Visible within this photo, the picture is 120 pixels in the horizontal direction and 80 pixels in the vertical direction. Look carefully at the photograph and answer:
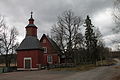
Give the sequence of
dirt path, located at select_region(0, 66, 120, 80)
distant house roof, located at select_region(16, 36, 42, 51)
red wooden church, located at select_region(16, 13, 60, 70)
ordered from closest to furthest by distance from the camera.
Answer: dirt path, located at select_region(0, 66, 120, 80) < red wooden church, located at select_region(16, 13, 60, 70) < distant house roof, located at select_region(16, 36, 42, 51)

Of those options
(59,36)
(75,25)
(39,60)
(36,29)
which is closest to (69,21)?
(75,25)

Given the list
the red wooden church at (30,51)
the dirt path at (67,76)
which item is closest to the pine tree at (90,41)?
the red wooden church at (30,51)

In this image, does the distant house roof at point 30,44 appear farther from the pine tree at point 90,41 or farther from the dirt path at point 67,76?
the pine tree at point 90,41

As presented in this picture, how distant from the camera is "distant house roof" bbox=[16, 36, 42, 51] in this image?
3977 cm

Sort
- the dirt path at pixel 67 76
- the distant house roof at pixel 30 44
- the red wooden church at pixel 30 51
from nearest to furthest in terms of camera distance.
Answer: the dirt path at pixel 67 76 < the red wooden church at pixel 30 51 < the distant house roof at pixel 30 44

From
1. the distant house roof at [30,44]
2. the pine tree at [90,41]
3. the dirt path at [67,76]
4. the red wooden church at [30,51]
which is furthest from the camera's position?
the pine tree at [90,41]

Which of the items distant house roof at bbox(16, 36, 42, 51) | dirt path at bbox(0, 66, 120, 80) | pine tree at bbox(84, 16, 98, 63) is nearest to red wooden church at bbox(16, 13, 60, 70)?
distant house roof at bbox(16, 36, 42, 51)

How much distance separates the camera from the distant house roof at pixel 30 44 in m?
39.8

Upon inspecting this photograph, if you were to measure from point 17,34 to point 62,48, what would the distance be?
14.4 metres

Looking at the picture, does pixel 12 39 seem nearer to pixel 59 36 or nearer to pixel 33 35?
pixel 33 35

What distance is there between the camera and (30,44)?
4075 cm

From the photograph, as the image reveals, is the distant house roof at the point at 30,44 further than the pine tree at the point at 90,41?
No

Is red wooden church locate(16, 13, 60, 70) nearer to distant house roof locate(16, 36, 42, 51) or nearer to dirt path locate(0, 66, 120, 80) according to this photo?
distant house roof locate(16, 36, 42, 51)

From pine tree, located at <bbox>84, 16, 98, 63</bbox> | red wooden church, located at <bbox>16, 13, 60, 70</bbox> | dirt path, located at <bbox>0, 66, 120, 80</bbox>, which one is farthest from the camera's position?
pine tree, located at <bbox>84, 16, 98, 63</bbox>
